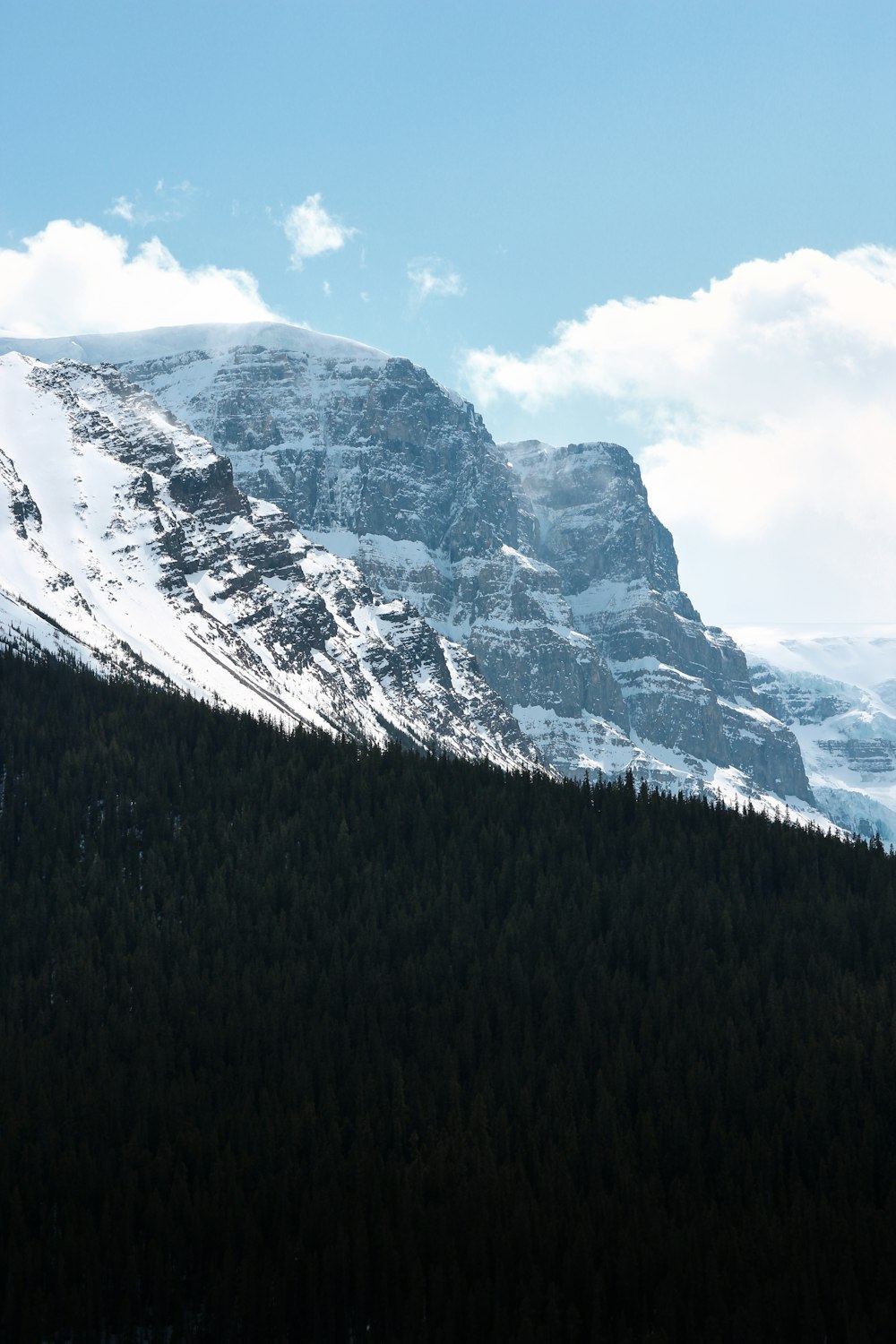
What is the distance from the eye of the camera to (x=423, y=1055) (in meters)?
96.2

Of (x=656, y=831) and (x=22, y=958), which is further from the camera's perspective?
(x=656, y=831)

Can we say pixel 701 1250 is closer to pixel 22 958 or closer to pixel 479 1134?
pixel 479 1134

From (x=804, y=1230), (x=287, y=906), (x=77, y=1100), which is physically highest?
(x=287, y=906)

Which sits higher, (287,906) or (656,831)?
(656,831)

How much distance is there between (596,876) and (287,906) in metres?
31.0

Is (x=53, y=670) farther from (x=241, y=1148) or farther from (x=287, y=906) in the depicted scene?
(x=241, y=1148)

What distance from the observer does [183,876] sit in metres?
138

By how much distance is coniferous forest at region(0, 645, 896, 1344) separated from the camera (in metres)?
64.0

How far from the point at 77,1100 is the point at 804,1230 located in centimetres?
4285

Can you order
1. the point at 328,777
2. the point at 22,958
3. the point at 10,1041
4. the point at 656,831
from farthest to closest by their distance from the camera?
1. the point at 328,777
2. the point at 656,831
3. the point at 22,958
4. the point at 10,1041

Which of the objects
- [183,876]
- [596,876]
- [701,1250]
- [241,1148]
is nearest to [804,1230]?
[701,1250]

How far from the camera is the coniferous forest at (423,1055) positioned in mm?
64000

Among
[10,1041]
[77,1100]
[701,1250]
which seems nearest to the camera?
[701,1250]

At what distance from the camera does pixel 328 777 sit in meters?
166
